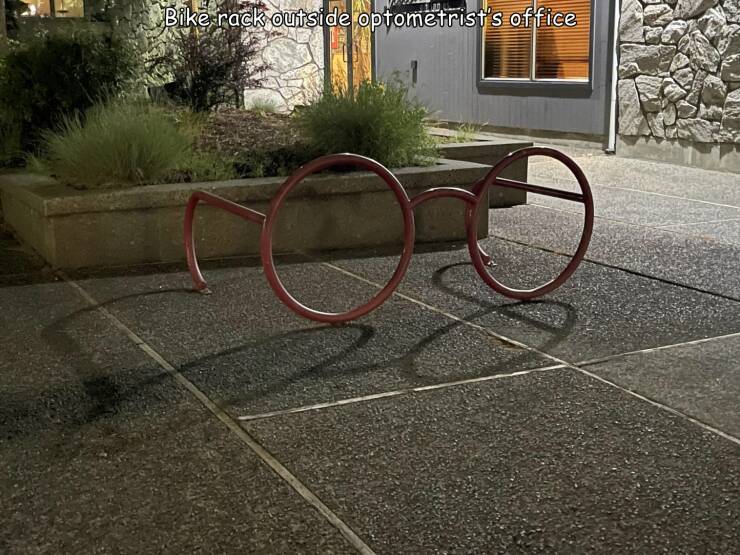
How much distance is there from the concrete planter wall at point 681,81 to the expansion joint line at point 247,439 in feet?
26.8

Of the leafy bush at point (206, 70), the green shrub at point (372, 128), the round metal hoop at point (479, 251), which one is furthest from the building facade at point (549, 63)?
the round metal hoop at point (479, 251)

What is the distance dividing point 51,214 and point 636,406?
4.13 m

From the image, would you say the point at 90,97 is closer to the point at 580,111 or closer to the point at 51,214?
the point at 51,214

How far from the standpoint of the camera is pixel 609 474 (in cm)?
343

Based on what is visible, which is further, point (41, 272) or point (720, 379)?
point (41, 272)

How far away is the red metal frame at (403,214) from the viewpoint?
5.17 meters

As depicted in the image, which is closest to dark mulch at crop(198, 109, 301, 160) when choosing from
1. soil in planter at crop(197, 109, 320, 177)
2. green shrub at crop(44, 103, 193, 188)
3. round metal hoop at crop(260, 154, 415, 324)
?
soil in planter at crop(197, 109, 320, 177)

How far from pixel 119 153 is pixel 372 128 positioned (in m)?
1.98

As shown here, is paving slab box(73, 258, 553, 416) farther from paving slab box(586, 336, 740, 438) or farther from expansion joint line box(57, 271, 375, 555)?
paving slab box(586, 336, 740, 438)

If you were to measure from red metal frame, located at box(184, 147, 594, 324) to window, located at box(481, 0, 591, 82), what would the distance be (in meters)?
8.23

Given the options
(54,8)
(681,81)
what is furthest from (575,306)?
(54,8)

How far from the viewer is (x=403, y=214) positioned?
5652 millimetres

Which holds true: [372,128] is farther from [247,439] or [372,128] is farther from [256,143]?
[247,439]

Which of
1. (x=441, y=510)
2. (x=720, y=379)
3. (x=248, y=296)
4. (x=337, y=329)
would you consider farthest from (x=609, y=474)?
(x=248, y=296)
